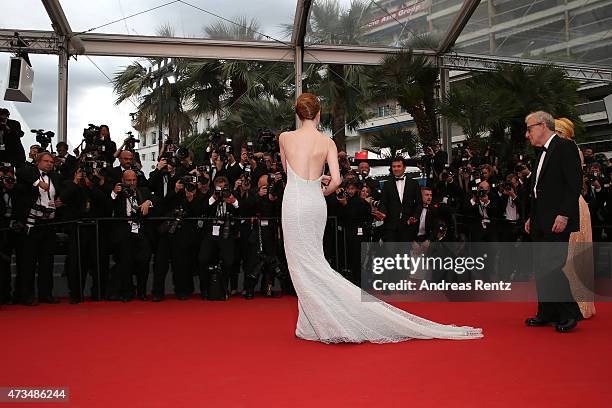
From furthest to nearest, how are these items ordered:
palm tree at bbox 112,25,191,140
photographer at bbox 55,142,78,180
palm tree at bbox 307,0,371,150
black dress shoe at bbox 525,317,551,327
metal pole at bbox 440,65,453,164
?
1. palm tree at bbox 112,25,191,140
2. metal pole at bbox 440,65,453,164
3. palm tree at bbox 307,0,371,150
4. photographer at bbox 55,142,78,180
5. black dress shoe at bbox 525,317,551,327

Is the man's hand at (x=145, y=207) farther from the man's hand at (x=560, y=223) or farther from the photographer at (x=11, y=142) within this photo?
the man's hand at (x=560, y=223)

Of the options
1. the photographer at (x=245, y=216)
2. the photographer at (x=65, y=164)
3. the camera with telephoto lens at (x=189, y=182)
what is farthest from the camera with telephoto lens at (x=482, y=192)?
the photographer at (x=65, y=164)

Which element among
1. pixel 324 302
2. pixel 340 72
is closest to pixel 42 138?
pixel 324 302

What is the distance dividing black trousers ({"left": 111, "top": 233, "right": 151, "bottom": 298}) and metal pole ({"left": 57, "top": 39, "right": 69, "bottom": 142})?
4.04 m

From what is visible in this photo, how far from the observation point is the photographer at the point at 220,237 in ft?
25.4

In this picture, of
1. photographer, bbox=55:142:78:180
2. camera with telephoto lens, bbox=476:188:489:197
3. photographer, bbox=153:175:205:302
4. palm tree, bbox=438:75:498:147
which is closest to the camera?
photographer, bbox=153:175:205:302

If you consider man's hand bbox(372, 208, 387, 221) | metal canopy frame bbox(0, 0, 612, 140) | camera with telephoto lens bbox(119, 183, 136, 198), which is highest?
metal canopy frame bbox(0, 0, 612, 140)

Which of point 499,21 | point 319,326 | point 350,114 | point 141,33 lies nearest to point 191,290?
point 319,326

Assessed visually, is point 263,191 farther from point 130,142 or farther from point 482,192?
point 482,192

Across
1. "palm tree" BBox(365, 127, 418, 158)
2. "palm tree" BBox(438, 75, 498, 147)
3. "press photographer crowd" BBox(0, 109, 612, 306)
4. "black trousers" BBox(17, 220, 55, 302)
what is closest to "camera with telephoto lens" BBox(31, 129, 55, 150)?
"press photographer crowd" BBox(0, 109, 612, 306)

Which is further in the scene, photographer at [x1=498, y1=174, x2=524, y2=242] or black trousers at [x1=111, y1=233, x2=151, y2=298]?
photographer at [x1=498, y1=174, x2=524, y2=242]

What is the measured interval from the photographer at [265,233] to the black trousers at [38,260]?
89.3 inches

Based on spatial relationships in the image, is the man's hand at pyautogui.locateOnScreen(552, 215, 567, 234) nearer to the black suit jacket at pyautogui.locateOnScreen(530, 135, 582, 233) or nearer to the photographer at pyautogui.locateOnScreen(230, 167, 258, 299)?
the black suit jacket at pyautogui.locateOnScreen(530, 135, 582, 233)

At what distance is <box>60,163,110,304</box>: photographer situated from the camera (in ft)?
24.5
